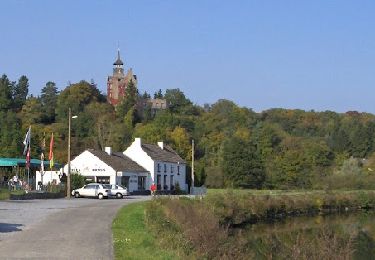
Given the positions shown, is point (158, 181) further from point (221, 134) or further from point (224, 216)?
point (221, 134)

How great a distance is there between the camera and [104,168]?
73188 millimetres

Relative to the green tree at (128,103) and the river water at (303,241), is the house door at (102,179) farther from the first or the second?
the green tree at (128,103)

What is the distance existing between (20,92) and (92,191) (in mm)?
110004

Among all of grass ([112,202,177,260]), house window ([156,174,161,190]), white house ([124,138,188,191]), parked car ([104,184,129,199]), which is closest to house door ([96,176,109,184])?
white house ([124,138,188,191])

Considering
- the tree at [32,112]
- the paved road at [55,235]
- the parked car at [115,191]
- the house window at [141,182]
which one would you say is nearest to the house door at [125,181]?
the house window at [141,182]

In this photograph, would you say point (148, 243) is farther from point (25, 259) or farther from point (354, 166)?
point (354, 166)

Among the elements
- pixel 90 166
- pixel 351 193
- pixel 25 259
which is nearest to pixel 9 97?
pixel 90 166

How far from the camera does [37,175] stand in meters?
72.1

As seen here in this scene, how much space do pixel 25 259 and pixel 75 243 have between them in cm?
397

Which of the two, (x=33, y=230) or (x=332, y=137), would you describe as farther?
(x=332, y=137)

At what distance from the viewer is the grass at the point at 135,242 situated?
17.7 metres

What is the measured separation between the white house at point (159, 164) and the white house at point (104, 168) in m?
4.06

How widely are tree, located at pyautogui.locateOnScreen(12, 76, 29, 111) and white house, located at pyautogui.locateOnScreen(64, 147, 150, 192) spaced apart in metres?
81.1

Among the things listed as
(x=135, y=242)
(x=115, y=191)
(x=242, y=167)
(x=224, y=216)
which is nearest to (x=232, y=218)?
(x=224, y=216)
